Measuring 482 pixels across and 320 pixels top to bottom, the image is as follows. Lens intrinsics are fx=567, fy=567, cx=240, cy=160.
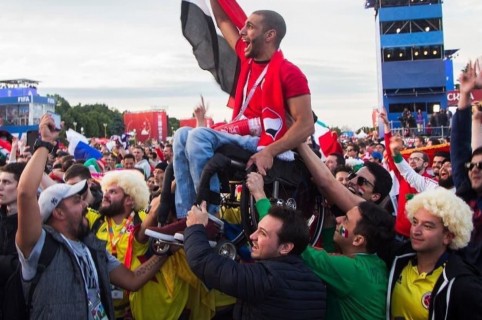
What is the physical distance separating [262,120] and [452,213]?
4.36 feet

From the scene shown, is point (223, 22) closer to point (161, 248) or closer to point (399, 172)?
point (161, 248)

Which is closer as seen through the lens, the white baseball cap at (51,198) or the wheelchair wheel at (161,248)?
the white baseball cap at (51,198)

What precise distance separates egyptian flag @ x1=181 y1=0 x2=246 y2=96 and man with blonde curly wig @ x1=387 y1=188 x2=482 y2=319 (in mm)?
1811

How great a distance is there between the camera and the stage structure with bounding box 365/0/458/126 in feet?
146

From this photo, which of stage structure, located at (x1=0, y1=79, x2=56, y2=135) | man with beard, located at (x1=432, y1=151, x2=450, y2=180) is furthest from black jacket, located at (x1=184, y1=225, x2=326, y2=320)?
stage structure, located at (x1=0, y1=79, x2=56, y2=135)

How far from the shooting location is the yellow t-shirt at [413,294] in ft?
11.0

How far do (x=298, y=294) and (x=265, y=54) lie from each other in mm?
1631

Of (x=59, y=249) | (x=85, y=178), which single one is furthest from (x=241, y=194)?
(x=85, y=178)

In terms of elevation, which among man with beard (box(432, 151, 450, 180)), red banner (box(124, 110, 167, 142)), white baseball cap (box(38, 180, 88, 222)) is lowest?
white baseball cap (box(38, 180, 88, 222))

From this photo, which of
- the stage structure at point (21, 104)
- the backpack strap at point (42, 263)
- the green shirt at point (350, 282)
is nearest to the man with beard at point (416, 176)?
the green shirt at point (350, 282)

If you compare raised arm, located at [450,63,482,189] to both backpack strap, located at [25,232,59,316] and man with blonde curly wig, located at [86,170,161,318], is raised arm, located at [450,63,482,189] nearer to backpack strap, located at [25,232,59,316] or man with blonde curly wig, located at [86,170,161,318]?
man with blonde curly wig, located at [86,170,161,318]

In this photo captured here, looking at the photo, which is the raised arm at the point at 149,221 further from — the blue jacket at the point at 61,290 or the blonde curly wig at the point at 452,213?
the blonde curly wig at the point at 452,213

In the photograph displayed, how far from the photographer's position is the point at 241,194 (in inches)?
146

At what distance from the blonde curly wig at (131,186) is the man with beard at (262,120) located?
1282 millimetres
